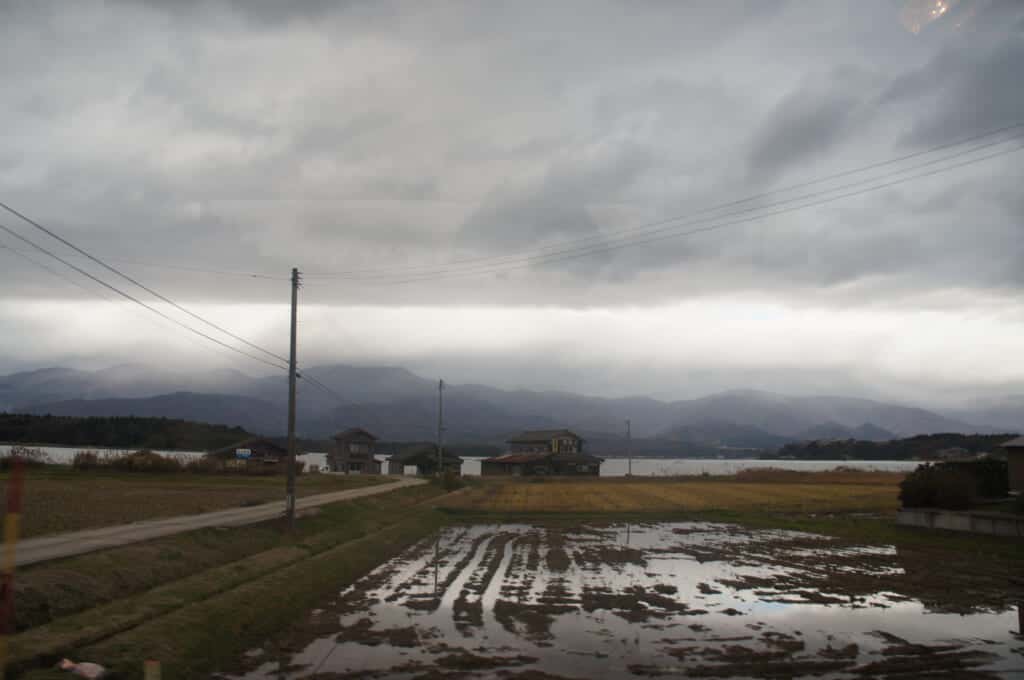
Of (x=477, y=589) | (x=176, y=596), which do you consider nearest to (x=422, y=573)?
(x=477, y=589)

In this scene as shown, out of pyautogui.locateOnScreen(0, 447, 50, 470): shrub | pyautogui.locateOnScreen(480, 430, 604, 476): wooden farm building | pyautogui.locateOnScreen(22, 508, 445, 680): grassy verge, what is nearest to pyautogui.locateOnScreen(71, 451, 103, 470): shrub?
pyautogui.locateOnScreen(0, 447, 50, 470): shrub

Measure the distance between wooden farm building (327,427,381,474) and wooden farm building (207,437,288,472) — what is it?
1981cm

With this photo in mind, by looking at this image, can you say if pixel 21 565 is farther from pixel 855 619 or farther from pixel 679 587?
pixel 855 619

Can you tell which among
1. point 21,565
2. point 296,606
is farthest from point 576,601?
point 21,565

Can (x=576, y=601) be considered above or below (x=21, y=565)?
below

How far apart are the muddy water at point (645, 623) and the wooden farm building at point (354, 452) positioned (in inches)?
3408

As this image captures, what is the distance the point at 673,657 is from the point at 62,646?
422 inches

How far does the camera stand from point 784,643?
50.1ft

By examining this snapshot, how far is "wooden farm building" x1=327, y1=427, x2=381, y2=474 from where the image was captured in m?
113

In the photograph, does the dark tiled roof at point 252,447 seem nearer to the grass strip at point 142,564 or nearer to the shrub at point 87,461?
the shrub at point 87,461

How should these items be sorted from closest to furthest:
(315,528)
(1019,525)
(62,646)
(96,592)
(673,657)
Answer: (62,646)
(673,657)
(96,592)
(1019,525)
(315,528)

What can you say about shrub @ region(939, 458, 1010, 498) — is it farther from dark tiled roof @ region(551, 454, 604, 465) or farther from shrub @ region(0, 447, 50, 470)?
dark tiled roof @ region(551, 454, 604, 465)

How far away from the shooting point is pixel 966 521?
35500mm

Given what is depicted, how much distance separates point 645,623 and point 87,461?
64.7 meters
